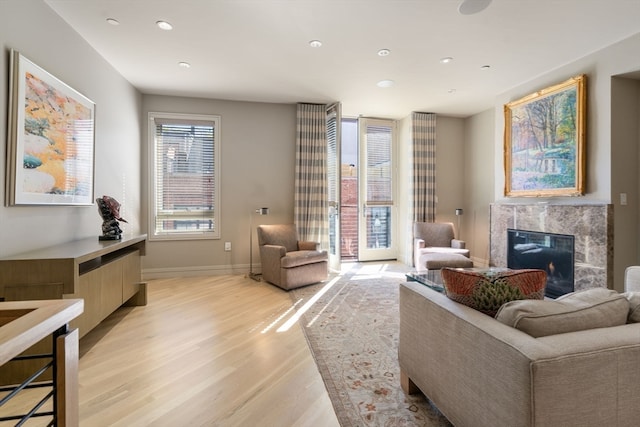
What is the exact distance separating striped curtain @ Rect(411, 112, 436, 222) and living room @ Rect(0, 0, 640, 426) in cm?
28

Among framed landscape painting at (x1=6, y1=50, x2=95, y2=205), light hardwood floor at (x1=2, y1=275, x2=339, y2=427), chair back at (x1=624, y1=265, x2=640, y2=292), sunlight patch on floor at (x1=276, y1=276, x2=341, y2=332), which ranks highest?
framed landscape painting at (x1=6, y1=50, x2=95, y2=205)

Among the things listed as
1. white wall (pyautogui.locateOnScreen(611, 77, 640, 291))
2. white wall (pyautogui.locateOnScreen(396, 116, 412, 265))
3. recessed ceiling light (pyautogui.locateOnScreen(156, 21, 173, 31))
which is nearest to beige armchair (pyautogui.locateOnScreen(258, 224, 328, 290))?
white wall (pyautogui.locateOnScreen(396, 116, 412, 265))

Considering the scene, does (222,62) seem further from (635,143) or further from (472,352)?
(635,143)

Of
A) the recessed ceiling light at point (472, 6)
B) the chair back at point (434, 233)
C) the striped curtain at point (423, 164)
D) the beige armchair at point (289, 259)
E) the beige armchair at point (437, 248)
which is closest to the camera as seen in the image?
the recessed ceiling light at point (472, 6)

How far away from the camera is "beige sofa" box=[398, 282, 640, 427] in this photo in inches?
35.4

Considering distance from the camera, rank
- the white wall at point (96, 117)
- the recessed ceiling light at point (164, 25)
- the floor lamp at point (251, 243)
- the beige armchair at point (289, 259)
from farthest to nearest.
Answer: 1. the floor lamp at point (251, 243)
2. the beige armchair at point (289, 259)
3. the recessed ceiling light at point (164, 25)
4. the white wall at point (96, 117)

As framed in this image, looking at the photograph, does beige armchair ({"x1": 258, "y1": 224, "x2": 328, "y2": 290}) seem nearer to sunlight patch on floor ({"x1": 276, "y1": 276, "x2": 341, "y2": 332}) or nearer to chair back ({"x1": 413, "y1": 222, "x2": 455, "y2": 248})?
sunlight patch on floor ({"x1": 276, "y1": 276, "x2": 341, "y2": 332})

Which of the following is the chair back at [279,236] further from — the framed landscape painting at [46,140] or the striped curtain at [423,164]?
the striped curtain at [423,164]

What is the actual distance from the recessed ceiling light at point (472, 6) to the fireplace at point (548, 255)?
8.68 feet

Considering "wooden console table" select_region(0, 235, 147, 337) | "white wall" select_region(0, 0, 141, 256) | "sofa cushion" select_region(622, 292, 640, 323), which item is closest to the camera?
"sofa cushion" select_region(622, 292, 640, 323)

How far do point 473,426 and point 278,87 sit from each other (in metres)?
4.16

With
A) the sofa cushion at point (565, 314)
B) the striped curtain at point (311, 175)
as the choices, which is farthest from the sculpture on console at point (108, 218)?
the sofa cushion at point (565, 314)

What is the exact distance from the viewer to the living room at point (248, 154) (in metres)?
2.41

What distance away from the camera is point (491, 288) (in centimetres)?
130
